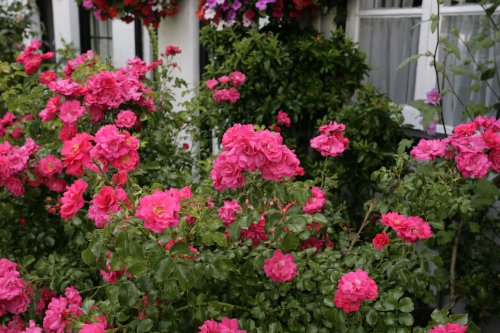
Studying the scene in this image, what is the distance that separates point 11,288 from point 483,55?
2.11 meters

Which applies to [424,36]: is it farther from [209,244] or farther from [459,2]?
[209,244]

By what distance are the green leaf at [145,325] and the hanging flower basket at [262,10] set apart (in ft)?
6.91

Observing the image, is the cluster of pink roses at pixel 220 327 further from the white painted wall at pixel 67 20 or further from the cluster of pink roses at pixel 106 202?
the white painted wall at pixel 67 20

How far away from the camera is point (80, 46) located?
19.3 ft

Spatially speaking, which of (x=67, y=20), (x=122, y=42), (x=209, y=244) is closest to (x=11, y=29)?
(x=67, y=20)

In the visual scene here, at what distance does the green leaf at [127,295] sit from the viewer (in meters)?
1.12

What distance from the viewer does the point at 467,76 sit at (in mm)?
2465

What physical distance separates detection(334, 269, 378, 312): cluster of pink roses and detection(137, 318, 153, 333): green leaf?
0.41 metres

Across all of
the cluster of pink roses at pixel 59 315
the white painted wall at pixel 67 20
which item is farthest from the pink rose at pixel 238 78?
the white painted wall at pixel 67 20

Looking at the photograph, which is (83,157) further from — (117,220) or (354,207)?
(354,207)

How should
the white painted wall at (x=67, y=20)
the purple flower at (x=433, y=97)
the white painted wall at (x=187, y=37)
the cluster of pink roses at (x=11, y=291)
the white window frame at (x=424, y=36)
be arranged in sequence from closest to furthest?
the cluster of pink roses at (x=11, y=291)
the purple flower at (x=433, y=97)
the white window frame at (x=424, y=36)
the white painted wall at (x=187, y=37)
the white painted wall at (x=67, y=20)

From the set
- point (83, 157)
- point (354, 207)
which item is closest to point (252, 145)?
point (83, 157)

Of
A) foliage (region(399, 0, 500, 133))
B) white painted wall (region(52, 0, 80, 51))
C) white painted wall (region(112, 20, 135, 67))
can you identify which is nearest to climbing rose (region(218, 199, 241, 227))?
foliage (region(399, 0, 500, 133))

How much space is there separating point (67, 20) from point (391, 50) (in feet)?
13.3
